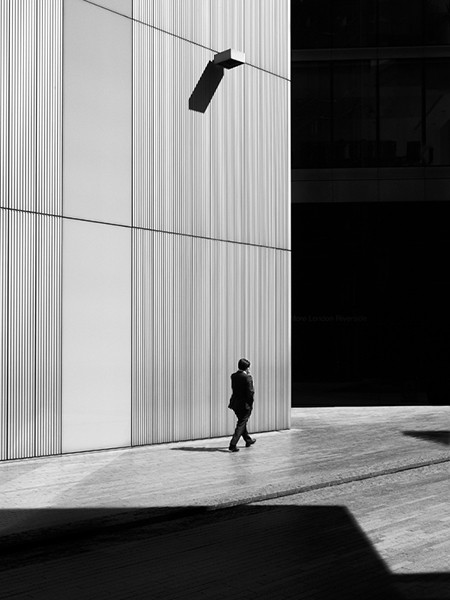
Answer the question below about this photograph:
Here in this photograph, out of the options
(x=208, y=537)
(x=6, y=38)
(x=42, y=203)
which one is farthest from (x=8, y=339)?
(x=208, y=537)

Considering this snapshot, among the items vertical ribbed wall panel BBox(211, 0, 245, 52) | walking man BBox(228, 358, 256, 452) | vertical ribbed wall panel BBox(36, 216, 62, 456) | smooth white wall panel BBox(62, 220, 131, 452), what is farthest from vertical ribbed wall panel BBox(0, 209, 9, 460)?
vertical ribbed wall panel BBox(211, 0, 245, 52)

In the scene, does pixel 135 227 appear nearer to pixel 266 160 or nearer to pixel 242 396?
pixel 242 396

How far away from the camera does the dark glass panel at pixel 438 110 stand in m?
26.8

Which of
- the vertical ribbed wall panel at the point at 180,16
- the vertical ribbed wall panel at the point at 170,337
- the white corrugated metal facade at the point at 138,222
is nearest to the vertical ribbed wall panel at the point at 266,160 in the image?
the white corrugated metal facade at the point at 138,222

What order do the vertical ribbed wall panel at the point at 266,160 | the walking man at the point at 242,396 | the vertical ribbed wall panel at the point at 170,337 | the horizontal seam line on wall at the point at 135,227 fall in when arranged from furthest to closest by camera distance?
the vertical ribbed wall panel at the point at 266,160 < the vertical ribbed wall panel at the point at 170,337 < the walking man at the point at 242,396 < the horizontal seam line on wall at the point at 135,227

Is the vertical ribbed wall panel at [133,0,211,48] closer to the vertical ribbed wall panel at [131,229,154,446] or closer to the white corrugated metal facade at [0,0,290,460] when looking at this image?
the white corrugated metal facade at [0,0,290,460]

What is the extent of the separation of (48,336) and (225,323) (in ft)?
14.8

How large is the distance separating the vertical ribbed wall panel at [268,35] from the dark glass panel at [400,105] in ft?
25.8

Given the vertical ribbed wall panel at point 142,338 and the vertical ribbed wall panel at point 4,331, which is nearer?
the vertical ribbed wall panel at point 4,331

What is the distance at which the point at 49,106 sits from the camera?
594 inches

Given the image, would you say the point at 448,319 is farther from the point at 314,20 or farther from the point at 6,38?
the point at 6,38

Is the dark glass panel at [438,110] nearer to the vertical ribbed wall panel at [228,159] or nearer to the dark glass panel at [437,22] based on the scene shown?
the dark glass panel at [437,22]

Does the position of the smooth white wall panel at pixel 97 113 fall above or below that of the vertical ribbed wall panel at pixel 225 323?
above

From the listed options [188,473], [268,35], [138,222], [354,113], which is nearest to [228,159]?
[138,222]
